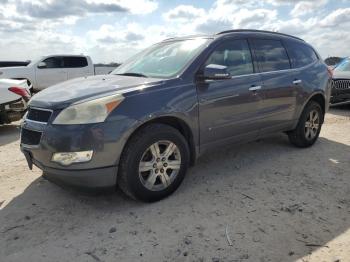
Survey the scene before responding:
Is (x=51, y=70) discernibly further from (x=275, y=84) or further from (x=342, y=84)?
(x=275, y=84)

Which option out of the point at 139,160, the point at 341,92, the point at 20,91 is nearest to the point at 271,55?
the point at 139,160

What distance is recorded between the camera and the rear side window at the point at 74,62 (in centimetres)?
1678

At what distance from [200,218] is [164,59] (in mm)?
2040

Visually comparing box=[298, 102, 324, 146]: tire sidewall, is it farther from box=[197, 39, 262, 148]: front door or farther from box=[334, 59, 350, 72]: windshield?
box=[334, 59, 350, 72]: windshield

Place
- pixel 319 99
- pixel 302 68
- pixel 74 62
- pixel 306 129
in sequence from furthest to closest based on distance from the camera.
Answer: pixel 74 62, pixel 319 99, pixel 306 129, pixel 302 68

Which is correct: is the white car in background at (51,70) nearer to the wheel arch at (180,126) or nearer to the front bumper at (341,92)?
the front bumper at (341,92)

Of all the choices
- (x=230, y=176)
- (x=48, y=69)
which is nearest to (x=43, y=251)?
(x=230, y=176)

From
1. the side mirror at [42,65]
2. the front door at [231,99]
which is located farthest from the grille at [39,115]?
the side mirror at [42,65]

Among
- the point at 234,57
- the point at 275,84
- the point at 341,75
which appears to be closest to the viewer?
the point at 234,57

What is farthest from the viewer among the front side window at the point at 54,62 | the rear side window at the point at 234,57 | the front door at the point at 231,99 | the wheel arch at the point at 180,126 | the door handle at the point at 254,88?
the front side window at the point at 54,62

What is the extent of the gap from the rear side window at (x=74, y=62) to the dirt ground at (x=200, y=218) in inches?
473

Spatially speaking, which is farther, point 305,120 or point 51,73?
point 51,73

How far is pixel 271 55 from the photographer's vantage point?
18.1ft

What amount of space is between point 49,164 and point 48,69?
13.6 metres
